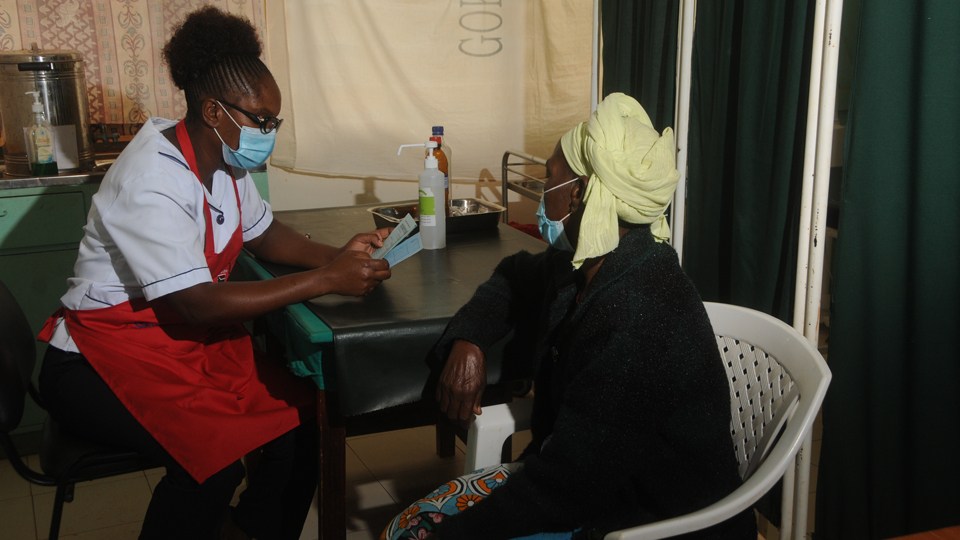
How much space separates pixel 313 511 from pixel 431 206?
3.38 ft

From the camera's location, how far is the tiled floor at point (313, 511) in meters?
2.47

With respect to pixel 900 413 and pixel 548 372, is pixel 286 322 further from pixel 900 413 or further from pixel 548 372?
pixel 900 413

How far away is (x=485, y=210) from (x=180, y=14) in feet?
5.14

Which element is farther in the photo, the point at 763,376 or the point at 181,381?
the point at 181,381

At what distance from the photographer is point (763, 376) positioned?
1.65m

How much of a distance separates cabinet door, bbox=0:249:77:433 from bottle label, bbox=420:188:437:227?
137 cm

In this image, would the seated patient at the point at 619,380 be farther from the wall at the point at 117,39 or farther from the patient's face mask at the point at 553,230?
the wall at the point at 117,39

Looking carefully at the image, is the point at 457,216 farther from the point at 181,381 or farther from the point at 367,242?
the point at 181,381

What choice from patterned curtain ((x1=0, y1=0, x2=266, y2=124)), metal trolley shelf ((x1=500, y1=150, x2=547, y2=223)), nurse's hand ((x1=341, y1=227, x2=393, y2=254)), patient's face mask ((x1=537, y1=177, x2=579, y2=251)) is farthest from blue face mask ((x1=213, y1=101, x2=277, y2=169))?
patterned curtain ((x1=0, y1=0, x2=266, y2=124))

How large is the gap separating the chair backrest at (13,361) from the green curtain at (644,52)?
5.76 feet

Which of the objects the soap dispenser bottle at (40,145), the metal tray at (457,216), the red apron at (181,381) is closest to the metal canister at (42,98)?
the soap dispenser bottle at (40,145)

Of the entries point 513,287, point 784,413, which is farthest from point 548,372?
point 784,413

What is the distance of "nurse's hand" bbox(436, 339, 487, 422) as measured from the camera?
5.47 ft

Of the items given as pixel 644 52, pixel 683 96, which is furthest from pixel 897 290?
pixel 644 52
